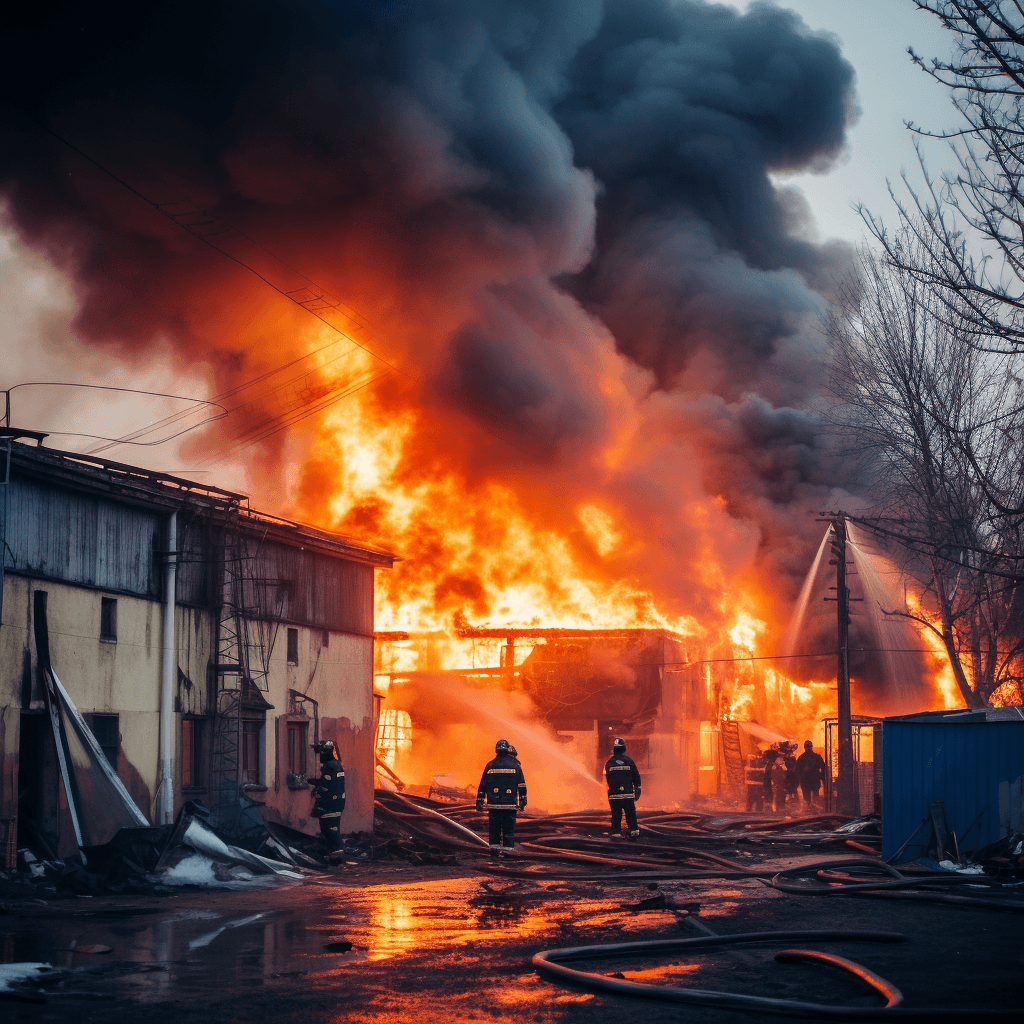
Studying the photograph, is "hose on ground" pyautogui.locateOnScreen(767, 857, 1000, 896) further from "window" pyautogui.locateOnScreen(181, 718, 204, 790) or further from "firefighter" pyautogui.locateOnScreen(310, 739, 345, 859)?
"window" pyautogui.locateOnScreen(181, 718, 204, 790)

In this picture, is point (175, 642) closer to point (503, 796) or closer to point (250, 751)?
point (250, 751)

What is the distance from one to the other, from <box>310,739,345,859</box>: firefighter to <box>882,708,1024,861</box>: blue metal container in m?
7.00

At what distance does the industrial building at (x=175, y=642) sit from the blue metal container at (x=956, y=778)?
835 centimetres

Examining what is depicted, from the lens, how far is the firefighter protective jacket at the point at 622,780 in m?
16.7

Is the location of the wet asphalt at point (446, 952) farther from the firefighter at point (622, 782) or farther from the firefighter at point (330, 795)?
the firefighter at point (622, 782)

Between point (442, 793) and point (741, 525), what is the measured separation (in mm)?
13595

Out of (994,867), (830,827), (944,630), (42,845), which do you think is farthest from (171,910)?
(944,630)

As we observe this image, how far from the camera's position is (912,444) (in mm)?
24578

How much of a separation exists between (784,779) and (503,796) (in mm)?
16048

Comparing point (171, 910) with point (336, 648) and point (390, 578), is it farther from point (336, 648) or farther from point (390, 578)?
point (390, 578)

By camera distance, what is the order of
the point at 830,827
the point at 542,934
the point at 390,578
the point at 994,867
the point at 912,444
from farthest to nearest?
the point at 390,578
the point at 912,444
the point at 830,827
the point at 994,867
the point at 542,934

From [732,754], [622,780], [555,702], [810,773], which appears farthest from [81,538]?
[732,754]

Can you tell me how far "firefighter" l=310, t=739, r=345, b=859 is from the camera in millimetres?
14953

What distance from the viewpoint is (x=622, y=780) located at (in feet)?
55.0
